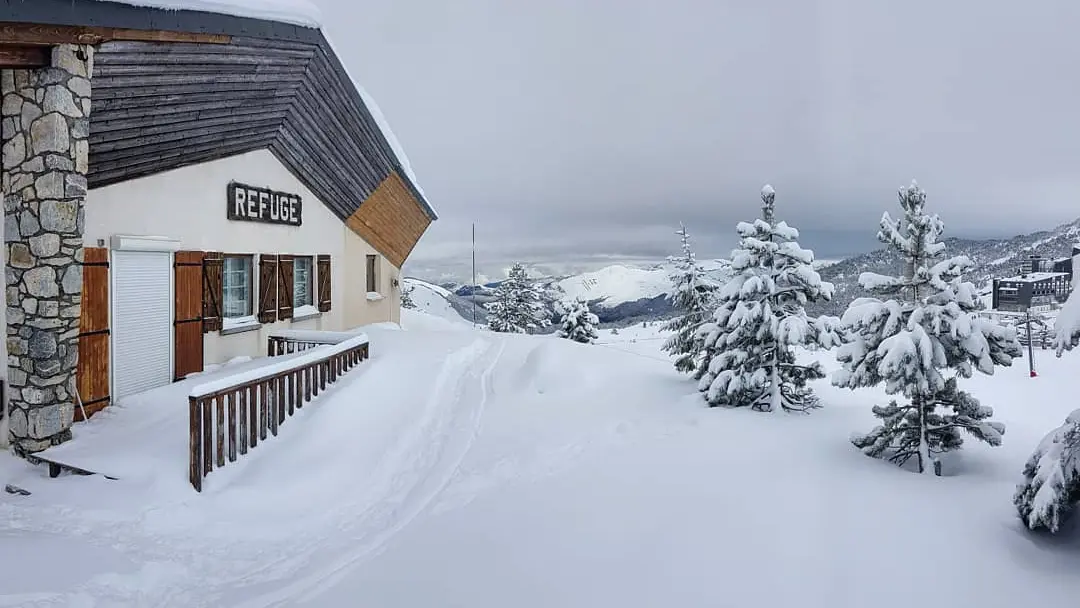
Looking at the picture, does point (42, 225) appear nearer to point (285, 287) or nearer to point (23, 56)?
point (23, 56)

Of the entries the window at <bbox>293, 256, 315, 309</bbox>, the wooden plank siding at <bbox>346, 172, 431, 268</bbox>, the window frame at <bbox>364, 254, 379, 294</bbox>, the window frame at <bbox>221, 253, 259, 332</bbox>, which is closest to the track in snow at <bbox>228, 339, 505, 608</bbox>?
the window frame at <bbox>221, 253, 259, 332</bbox>

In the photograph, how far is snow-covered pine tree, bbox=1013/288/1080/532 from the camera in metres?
3.82

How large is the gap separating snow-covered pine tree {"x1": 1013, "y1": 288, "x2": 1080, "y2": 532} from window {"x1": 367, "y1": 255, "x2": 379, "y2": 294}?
51.8 feet

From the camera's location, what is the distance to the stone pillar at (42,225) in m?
6.09

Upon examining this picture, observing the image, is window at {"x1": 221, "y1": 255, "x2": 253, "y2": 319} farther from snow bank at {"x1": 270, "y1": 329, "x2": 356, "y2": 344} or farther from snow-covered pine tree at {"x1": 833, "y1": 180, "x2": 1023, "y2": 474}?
snow-covered pine tree at {"x1": 833, "y1": 180, "x2": 1023, "y2": 474}

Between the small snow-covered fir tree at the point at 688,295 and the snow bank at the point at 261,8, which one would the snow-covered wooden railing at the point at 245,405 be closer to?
the snow bank at the point at 261,8

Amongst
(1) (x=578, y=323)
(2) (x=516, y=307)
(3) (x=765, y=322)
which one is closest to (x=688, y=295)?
(3) (x=765, y=322)

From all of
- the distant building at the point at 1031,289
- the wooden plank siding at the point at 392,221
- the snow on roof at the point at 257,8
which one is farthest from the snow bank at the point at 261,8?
the distant building at the point at 1031,289

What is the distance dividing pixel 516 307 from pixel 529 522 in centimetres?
2855

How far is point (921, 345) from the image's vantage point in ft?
20.7

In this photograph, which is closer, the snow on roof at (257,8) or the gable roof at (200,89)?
the gable roof at (200,89)

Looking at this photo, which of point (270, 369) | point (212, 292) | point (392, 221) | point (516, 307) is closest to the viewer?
point (270, 369)

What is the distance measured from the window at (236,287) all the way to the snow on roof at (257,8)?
14.1ft

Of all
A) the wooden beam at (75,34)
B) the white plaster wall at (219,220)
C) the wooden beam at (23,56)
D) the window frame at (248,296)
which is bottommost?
the window frame at (248,296)
